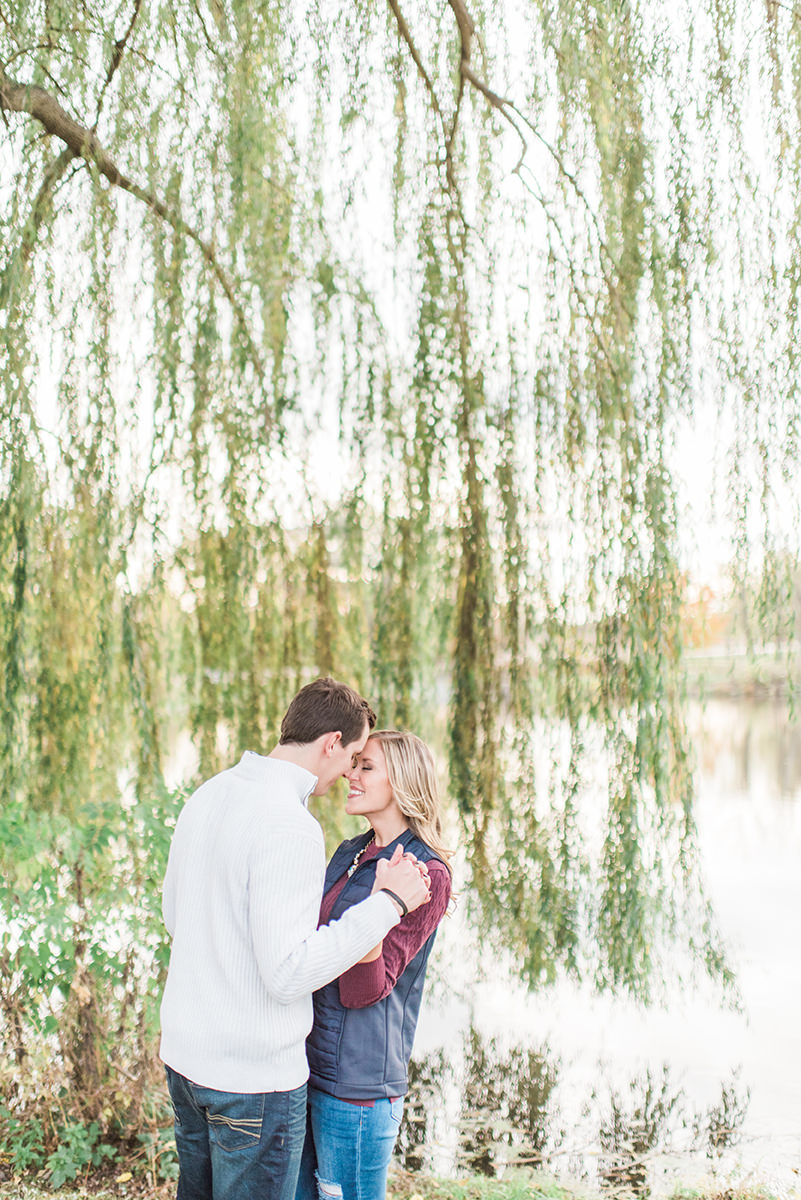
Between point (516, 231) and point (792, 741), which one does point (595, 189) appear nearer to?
point (516, 231)

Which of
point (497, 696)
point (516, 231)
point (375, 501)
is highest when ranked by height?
point (516, 231)

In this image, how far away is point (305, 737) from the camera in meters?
1.40

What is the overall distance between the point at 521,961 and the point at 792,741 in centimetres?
877

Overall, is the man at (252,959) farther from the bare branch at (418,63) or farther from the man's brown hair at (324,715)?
the bare branch at (418,63)

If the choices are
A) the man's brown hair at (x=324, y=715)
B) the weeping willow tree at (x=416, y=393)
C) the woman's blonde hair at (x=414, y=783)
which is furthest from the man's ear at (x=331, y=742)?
the weeping willow tree at (x=416, y=393)

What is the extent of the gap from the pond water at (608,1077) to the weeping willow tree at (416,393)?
42cm

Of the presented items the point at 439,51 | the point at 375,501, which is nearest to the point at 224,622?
the point at 375,501

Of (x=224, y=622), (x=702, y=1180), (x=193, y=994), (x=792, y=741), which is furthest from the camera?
(x=792, y=741)

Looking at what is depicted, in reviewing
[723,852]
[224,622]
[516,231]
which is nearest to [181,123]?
[516,231]

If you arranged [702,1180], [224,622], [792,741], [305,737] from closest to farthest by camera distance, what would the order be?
[305,737]
[224,622]
[702,1180]
[792,741]

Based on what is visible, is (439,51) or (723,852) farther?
(723,852)

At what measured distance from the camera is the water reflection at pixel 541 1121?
3.04m

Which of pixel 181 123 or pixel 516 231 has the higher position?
pixel 181 123

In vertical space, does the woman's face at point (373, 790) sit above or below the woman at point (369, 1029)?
above
